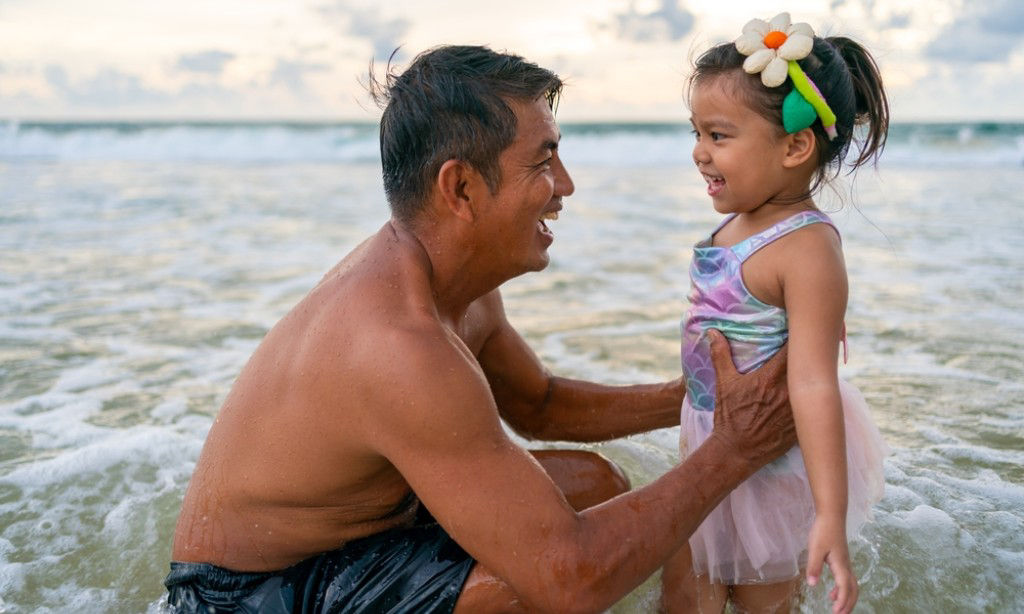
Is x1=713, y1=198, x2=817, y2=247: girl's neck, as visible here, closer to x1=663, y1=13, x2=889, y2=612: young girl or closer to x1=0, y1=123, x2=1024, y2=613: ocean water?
x1=663, y1=13, x2=889, y2=612: young girl

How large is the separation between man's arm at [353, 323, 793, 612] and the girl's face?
0.92 metres

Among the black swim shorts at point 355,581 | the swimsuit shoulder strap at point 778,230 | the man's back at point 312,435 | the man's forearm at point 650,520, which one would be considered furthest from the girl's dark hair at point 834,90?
the black swim shorts at point 355,581

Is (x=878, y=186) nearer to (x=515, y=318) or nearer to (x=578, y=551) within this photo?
(x=515, y=318)

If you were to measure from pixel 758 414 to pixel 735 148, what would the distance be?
72 cm

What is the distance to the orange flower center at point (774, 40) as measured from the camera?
263 centimetres

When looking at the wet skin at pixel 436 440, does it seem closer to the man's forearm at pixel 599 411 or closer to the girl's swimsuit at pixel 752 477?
the girl's swimsuit at pixel 752 477

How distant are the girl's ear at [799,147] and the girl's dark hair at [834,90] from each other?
3 cm

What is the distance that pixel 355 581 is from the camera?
101 inches

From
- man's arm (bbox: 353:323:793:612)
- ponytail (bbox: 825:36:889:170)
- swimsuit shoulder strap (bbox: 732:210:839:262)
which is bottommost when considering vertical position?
man's arm (bbox: 353:323:793:612)

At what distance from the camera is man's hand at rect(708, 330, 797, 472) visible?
2.62m

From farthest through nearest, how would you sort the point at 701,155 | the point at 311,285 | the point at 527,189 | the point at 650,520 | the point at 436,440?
the point at 311,285 → the point at 701,155 → the point at 527,189 → the point at 650,520 → the point at 436,440

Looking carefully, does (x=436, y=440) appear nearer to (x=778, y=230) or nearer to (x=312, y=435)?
(x=312, y=435)

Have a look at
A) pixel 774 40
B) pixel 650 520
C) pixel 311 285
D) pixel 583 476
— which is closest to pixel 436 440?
pixel 650 520

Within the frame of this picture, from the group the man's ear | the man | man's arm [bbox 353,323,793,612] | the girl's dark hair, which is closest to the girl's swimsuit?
the man
